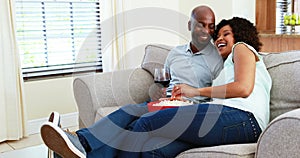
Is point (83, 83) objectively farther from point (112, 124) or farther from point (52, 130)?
point (52, 130)

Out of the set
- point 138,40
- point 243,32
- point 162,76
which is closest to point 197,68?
point 162,76

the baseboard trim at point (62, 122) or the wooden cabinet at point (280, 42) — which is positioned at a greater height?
the wooden cabinet at point (280, 42)

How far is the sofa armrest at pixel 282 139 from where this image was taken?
51.7 inches

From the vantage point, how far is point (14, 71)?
3271 millimetres

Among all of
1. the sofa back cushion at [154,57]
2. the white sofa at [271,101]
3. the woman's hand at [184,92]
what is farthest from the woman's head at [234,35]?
the sofa back cushion at [154,57]

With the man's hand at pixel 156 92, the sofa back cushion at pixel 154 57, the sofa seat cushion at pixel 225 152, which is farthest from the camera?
the sofa back cushion at pixel 154 57

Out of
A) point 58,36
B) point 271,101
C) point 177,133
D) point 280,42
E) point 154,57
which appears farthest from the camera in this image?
point 280,42

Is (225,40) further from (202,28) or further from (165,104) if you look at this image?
(165,104)

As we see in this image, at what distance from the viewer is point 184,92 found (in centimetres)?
219

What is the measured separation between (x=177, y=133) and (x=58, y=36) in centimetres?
225

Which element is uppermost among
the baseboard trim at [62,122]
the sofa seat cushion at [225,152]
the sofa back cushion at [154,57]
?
the sofa back cushion at [154,57]

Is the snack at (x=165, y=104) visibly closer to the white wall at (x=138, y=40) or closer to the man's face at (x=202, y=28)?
the man's face at (x=202, y=28)

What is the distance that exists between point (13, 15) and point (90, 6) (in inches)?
32.3

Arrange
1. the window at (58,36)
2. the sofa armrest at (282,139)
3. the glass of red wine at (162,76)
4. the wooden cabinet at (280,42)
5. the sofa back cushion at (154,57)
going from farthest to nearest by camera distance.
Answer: the wooden cabinet at (280,42) → the window at (58,36) → the sofa back cushion at (154,57) → the glass of red wine at (162,76) → the sofa armrest at (282,139)
